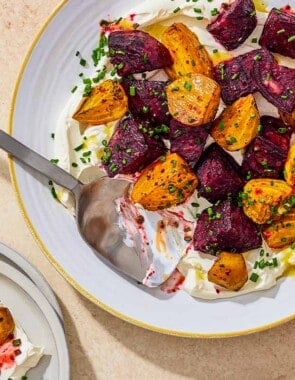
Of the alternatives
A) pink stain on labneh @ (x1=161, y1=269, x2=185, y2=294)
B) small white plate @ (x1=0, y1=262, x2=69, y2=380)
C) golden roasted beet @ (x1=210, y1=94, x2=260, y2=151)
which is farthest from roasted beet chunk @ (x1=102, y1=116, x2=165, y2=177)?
small white plate @ (x1=0, y1=262, x2=69, y2=380)

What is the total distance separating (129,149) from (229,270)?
0.34m

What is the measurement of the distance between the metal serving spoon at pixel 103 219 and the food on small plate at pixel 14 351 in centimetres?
27

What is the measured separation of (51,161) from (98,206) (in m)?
0.15

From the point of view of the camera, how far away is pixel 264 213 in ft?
5.30

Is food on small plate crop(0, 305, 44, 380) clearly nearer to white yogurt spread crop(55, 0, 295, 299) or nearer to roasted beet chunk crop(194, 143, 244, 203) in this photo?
white yogurt spread crop(55, 0, 295, 299)

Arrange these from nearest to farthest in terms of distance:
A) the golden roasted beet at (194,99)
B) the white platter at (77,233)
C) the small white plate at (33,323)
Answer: the golden roasted beet at (194,99), the white platter at (77,233), the small white plate at (33,323)

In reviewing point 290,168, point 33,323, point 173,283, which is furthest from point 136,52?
point 33,323

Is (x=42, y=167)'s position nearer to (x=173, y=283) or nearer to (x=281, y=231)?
(x=173, y=283)

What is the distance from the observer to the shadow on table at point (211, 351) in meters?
1.82

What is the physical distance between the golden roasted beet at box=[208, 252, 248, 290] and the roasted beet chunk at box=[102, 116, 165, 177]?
27cm

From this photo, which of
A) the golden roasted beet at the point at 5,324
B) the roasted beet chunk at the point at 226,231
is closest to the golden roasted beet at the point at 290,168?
the roasted beet chunk at the point at 226,231

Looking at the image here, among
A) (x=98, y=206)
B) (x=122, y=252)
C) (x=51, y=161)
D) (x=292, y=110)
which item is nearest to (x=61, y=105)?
(x=51, y=161)

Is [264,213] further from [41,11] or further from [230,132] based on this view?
[41,11]

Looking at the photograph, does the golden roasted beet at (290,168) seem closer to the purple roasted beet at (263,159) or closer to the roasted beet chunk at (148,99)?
the purple roasted beet at (263,159)
